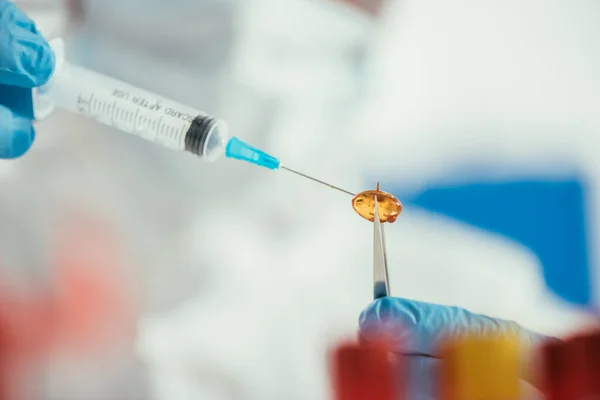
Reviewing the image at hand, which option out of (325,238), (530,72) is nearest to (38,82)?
(325,238)

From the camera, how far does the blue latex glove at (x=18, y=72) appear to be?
0.76 metres

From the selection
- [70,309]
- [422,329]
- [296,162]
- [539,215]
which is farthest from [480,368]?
[70,309]

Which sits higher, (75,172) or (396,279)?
(75,172)

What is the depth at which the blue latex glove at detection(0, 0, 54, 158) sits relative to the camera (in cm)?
76

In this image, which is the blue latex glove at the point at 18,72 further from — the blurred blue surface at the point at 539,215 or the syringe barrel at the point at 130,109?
the blurred blue surface at the point at 539,215

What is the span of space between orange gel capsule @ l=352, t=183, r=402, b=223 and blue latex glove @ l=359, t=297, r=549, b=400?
128 millimetres

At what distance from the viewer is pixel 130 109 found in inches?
33.5

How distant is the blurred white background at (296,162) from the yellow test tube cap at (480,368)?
53 mm

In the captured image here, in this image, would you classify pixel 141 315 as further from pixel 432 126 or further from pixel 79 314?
pixel 432 126

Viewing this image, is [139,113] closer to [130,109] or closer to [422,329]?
[130,109]

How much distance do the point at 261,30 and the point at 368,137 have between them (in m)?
0.24

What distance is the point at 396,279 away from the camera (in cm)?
81

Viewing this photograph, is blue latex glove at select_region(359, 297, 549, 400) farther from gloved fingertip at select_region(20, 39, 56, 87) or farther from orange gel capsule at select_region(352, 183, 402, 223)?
gloved fingertip at select_region(20, 39, 56, 87)

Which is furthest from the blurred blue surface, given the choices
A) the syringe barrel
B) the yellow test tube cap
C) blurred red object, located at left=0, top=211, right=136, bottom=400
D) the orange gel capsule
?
blurred red object, located at left=0, top=211, right=136, bottom=400
